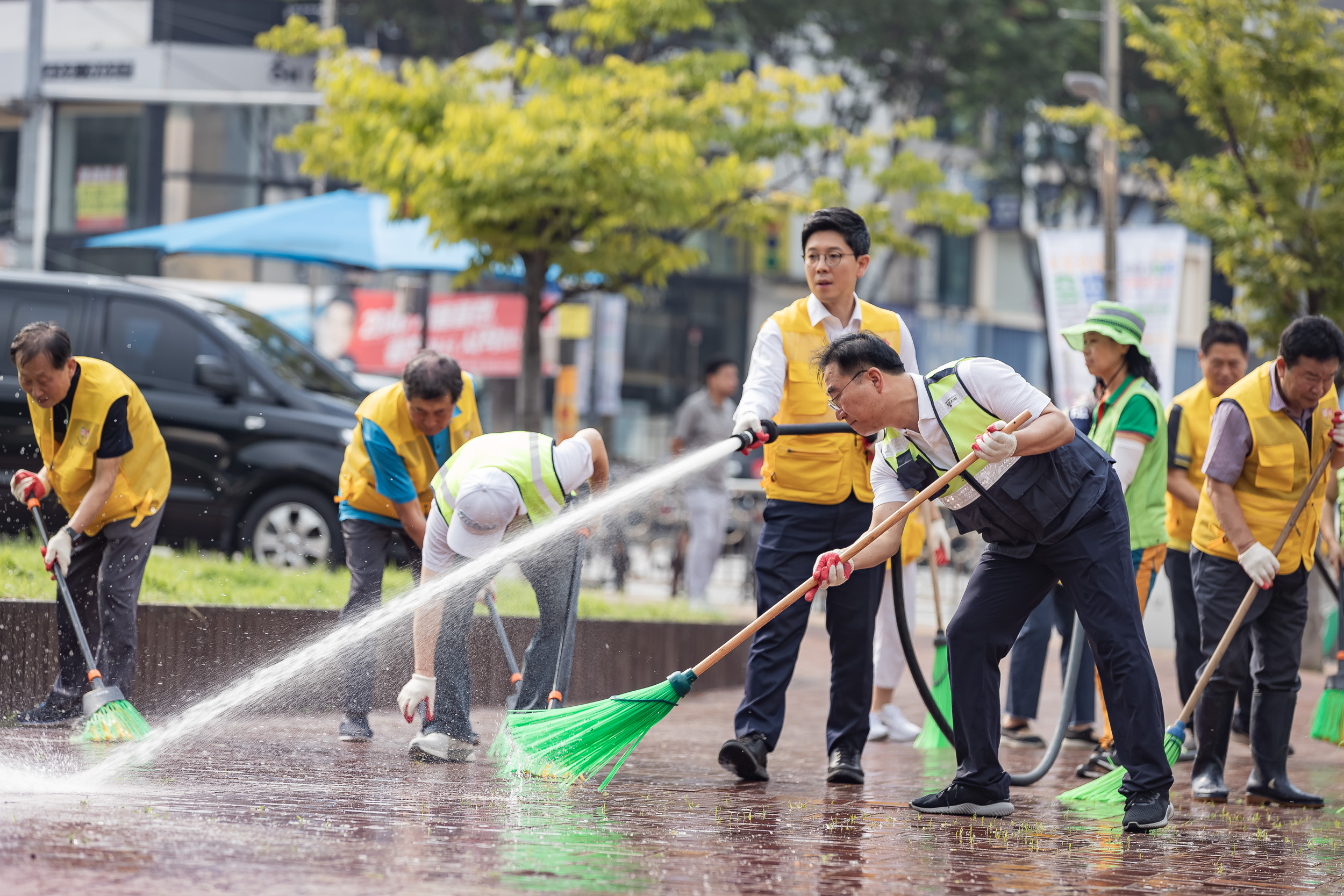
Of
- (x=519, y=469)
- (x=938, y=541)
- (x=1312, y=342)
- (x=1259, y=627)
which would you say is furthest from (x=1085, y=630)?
(x=938, y=541)

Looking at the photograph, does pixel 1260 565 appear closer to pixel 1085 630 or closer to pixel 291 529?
pixel 1085 630

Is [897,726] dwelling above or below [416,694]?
below

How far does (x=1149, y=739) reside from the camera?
4.84m

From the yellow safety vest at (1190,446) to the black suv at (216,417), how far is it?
4924mm

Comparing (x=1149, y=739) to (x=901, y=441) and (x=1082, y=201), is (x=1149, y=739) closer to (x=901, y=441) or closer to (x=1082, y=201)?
(x=901, y=441)

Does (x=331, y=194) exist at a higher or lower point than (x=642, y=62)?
lower

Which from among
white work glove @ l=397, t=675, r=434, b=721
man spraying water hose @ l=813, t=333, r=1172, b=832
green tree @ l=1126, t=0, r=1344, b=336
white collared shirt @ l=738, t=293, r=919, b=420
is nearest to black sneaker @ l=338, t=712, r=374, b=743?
white work glove @ l=397, t=675, r=434, b=721

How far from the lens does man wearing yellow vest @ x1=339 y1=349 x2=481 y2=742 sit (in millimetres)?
5898

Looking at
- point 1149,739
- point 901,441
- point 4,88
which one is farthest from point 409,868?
point 4,88

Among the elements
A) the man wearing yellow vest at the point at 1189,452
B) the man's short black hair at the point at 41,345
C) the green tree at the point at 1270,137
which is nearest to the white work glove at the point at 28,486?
the man's short black hair at the point at 41,345

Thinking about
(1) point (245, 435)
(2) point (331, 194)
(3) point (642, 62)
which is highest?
(3) point (642, 62)

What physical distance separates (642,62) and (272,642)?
848 centimetres

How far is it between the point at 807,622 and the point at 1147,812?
1.35m

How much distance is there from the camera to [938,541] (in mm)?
7281
